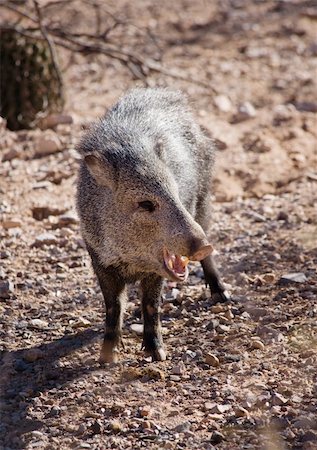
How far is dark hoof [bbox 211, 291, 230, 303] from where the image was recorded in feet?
17.6

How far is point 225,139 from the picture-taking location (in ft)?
25.9

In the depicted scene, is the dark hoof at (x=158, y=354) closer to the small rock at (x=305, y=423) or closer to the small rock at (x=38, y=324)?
the small rock at (x=38, y=324)

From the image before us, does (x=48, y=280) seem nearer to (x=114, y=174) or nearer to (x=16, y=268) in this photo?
(x=16, y=268)

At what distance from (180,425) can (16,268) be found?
211cm

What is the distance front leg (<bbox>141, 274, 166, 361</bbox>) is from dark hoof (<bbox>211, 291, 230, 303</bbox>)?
2.16ft

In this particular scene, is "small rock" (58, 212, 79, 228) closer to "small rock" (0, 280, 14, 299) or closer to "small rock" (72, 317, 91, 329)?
"small rock" (0, 280, 14, 299)

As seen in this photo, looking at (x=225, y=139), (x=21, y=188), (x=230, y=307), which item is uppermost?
(x=225, y=139)

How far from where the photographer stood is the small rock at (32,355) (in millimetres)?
4688

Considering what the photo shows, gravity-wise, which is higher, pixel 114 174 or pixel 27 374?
pixel 114 174

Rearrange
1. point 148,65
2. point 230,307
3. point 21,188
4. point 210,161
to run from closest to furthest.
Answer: point 230,307
point 210,161
point 21,188
point 148,65

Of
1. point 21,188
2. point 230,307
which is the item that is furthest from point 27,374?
point 21,188

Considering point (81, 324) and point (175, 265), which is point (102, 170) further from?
point (81, 324)

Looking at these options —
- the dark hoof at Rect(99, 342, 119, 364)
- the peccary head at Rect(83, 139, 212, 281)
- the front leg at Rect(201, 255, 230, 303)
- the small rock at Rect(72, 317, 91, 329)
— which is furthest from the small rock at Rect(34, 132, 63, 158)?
the dark hoof at Rect(99, 342, 119, 364)

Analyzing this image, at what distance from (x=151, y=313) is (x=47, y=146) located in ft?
9.81
